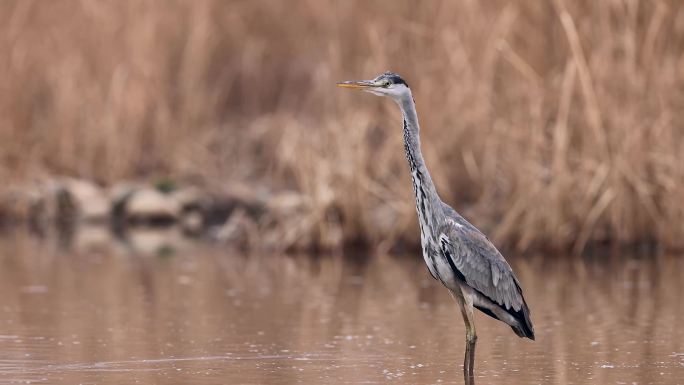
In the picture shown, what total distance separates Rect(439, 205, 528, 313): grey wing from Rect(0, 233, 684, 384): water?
38cm

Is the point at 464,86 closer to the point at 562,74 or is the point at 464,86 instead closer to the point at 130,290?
the point at 562,74

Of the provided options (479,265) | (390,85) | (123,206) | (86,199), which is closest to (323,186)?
(123,206)

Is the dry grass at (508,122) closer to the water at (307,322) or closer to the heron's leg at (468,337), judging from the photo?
the water at (307,322)

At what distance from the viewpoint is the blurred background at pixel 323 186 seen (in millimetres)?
8516

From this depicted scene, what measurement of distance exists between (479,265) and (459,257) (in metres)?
0.14

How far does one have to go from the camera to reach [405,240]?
13.3m

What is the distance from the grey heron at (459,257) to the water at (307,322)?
30 cm

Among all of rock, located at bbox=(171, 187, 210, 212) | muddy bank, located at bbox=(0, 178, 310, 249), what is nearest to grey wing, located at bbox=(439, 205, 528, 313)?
muddy bank, located at bbox=(0, 178, 310, 249)

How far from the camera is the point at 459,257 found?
25.4 ft

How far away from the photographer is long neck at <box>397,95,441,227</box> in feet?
25.7

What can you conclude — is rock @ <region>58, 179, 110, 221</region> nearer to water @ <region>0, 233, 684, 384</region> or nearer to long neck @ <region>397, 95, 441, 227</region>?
water @ <region>0, 233, 684, 384</region>

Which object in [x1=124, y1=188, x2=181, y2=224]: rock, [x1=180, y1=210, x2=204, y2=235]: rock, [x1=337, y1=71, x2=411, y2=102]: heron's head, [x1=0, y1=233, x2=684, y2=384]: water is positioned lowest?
[x1=0, y1=233, x2=684, y2=384]: water

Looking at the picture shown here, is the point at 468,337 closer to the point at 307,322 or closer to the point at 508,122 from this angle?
the point at 307,322

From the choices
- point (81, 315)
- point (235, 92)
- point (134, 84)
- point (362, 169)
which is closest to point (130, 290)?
point (81, 315)
